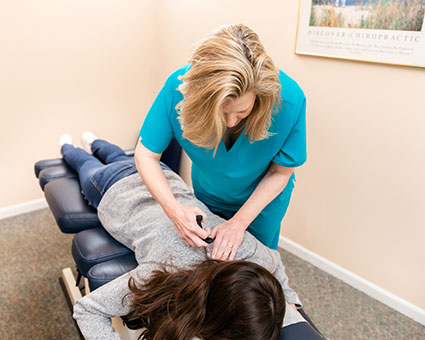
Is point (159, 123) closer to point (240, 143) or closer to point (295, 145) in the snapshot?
point (240, 143)

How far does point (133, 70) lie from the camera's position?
9.60 feet

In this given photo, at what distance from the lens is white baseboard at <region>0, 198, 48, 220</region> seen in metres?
2.65

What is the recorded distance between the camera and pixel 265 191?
1.31 meters

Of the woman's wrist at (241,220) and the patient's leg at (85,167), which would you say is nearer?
the woman's wrist at (241,220)

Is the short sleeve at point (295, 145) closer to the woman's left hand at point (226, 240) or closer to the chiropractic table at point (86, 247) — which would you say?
the woman's left hand at point (226, 240)

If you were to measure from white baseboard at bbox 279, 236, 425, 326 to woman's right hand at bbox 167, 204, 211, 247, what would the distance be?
1.29m

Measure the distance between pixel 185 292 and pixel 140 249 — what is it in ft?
1.30

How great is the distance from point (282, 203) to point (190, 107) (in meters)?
0.73

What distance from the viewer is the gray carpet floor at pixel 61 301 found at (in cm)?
177

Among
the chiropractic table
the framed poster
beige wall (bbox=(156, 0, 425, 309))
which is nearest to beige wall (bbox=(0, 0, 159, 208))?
the chiropractic table

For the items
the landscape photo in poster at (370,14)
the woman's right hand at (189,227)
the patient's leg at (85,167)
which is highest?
the landscape photo in poster at (370,14)

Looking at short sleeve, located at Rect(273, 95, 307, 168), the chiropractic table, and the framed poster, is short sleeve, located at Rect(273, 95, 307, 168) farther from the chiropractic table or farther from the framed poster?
the framed poster

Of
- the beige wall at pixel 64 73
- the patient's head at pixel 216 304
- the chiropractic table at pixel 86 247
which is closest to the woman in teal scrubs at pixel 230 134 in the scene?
the patient's head at pixel 216 304

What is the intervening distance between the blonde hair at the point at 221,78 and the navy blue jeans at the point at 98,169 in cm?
83
